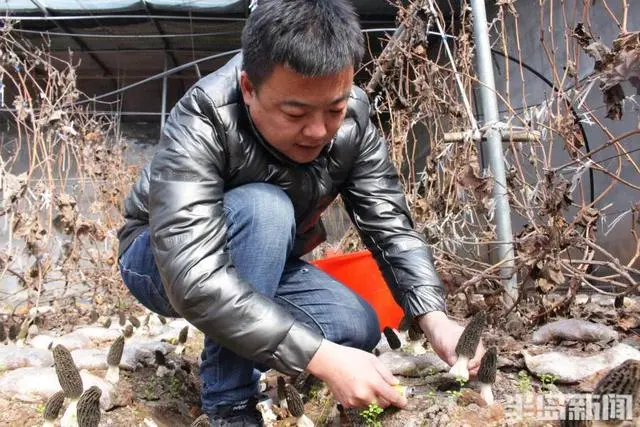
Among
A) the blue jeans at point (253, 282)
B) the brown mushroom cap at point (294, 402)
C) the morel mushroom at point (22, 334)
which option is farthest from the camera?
the morel mushroom at point (22, 334)

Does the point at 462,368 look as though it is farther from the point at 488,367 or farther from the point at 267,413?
the point at 267,413

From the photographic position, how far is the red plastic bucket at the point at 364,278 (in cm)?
299

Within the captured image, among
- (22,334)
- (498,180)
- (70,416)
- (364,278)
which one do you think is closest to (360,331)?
(70,416)

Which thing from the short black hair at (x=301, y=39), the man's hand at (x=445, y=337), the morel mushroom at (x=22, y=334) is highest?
the short black hair at (x=301, y=39)

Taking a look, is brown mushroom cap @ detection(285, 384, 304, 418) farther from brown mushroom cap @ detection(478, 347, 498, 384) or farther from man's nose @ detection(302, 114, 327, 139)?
man's nose @ detection(302, 114, 327, 139)

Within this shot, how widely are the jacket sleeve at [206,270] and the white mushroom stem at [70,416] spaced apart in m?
0.58

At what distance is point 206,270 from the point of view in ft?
4.59

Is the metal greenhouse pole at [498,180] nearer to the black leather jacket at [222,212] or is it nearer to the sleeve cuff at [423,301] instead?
the black leather jacket at [222,212]

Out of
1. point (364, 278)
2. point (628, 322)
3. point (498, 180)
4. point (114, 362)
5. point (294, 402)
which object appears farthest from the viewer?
point (364, 278)

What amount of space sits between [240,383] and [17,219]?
2.70m

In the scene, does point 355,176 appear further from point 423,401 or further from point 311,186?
point 423,401

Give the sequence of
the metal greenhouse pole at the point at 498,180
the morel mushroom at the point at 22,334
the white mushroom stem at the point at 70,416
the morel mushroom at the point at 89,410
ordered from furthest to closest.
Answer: the morel mushroom at the point at 22,334 < the metal greenhouse pole at the point at 498,180 < the white mushroom stem at the point at 70,416 < the morel mushroom at the point at 89,410

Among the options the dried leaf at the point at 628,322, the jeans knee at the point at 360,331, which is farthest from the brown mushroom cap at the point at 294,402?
the dried leaf at the point at 628,322

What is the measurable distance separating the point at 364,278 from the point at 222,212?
1.59 meters
